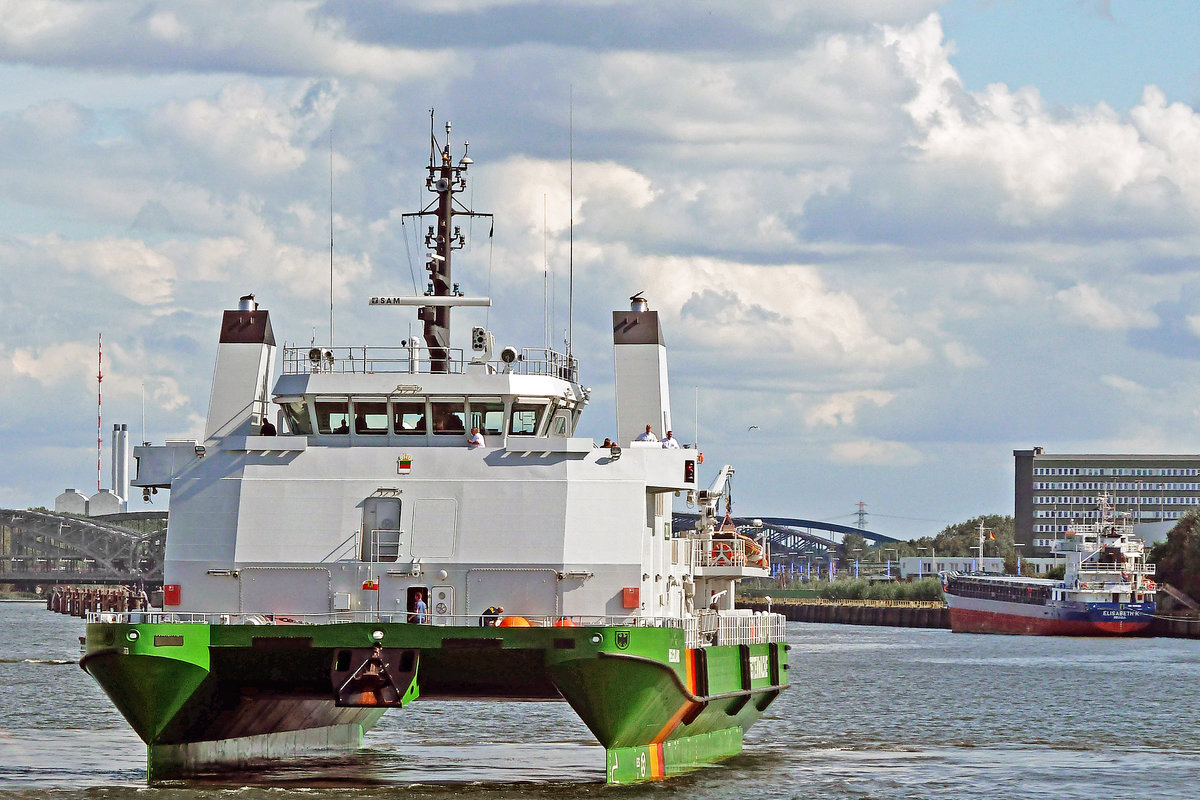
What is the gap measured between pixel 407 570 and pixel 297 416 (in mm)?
3970

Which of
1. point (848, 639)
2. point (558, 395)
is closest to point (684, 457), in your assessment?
point (558, 395)

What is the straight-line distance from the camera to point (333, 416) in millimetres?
31266

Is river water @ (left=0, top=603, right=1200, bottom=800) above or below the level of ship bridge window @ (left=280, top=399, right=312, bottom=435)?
below

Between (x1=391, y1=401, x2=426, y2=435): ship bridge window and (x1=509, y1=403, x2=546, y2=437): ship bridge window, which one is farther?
(x1=509, y1=403, x2=546, y2=437): ship bridge window

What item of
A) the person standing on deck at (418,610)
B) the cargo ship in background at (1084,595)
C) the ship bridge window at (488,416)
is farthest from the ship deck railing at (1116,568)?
the person standing on deck at (418,610)

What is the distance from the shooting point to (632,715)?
28.2m

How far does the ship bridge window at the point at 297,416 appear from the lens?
103ft

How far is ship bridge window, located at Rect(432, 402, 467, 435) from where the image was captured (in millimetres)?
31141

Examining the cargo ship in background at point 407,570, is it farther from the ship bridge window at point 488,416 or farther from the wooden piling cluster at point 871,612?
the wooden piling cluster at point 871,612

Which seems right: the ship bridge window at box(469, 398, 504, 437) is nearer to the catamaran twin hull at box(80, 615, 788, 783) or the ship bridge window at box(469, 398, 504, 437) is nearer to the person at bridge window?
the person at bridge window

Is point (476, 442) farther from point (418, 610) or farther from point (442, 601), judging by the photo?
point (418, 610)

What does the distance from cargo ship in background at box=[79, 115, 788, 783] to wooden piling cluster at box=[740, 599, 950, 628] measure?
11629 centimetres

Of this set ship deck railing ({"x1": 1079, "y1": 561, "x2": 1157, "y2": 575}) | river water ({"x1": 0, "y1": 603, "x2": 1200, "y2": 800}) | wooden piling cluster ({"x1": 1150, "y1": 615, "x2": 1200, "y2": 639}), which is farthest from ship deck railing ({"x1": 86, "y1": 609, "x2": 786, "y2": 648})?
ship deck railing ({"x1": 1079, "y1": 561, "x2": 1157, "y2": 575})

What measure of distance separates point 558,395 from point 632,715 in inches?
240
